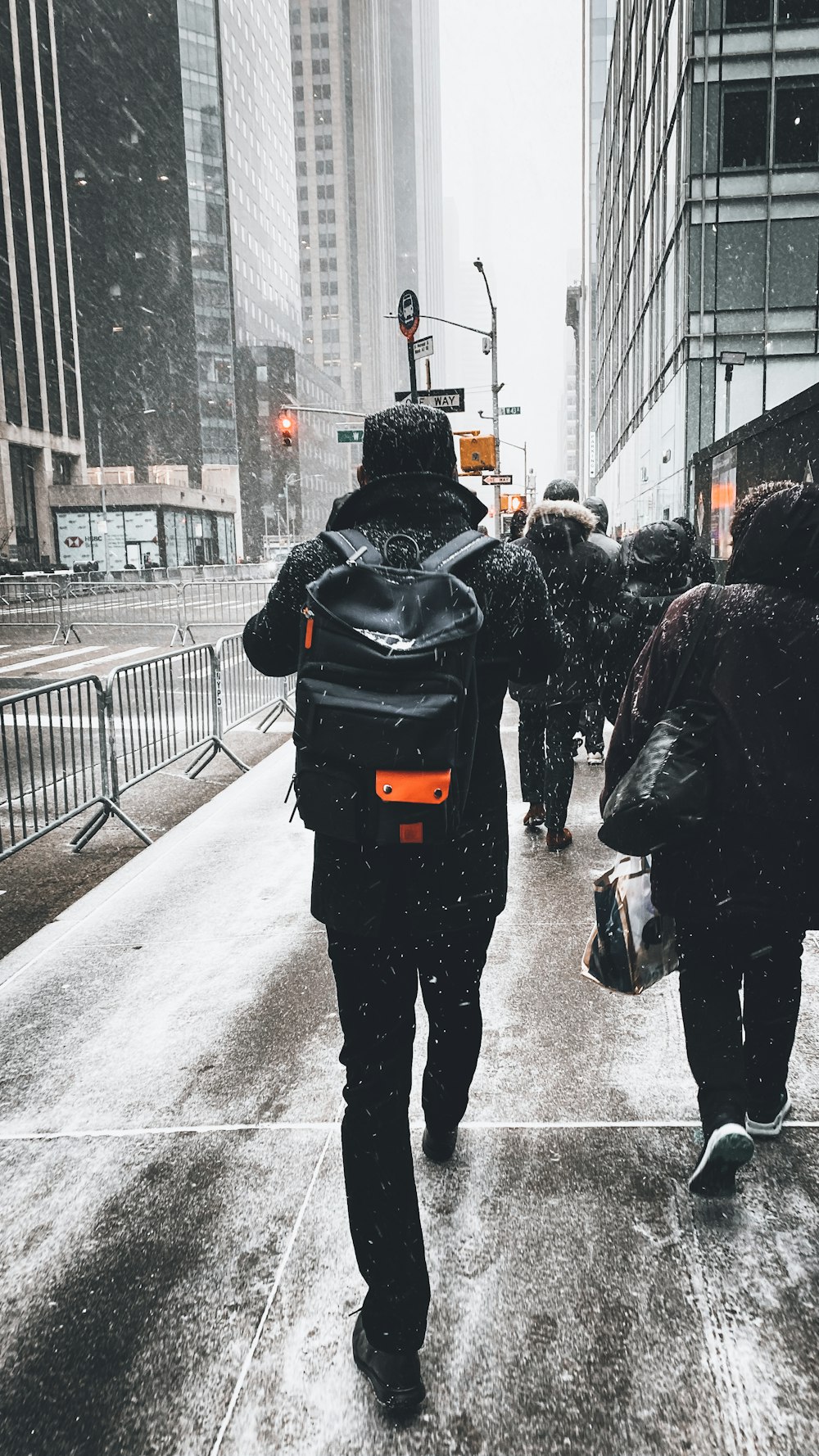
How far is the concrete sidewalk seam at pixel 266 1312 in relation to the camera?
6.94 feet

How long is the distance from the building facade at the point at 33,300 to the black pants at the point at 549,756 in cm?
6393

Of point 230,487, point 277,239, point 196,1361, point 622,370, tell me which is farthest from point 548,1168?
point 277,239

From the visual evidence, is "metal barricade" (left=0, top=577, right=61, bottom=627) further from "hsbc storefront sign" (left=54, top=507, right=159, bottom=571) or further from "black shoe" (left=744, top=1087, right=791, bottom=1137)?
"hsbc storefront sign" (left=54, top=507, right=159, bottom=571)

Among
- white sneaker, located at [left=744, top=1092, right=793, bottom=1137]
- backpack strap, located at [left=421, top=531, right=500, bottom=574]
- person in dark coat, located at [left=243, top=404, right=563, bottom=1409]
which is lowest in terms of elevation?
white sneaker, located at [left=744, top=1092, right=793, bottom=1137]

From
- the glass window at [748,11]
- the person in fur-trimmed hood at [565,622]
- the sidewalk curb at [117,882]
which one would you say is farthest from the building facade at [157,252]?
the person in fur-trimmed hood at [565,622]

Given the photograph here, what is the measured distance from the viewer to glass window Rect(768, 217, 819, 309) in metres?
27.0

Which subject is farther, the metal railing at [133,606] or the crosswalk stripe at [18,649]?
the metal railing at [133,606]

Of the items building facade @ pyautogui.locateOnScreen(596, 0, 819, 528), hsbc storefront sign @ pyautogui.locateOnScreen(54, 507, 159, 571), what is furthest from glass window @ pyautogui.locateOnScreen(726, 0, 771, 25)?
hsbc storefront sign @ pyautogui.locateOnScreen(54, 507, 159, 571)

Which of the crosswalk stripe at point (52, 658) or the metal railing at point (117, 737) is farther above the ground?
the metal railing at point (117, 737)

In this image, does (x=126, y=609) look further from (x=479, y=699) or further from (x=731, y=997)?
(x=479, y=699)

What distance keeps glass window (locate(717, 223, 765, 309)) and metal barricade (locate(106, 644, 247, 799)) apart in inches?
921

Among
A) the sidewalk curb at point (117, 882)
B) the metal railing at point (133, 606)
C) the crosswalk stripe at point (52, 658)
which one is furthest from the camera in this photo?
the metal railing at point (133, 606)

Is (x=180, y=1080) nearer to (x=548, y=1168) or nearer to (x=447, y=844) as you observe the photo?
(x=548, y=1168)

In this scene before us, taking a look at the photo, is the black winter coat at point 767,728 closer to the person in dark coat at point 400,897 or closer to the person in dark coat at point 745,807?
the person in dark coat at point 745,807
